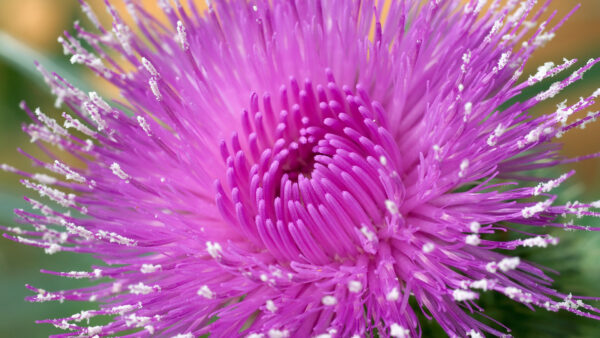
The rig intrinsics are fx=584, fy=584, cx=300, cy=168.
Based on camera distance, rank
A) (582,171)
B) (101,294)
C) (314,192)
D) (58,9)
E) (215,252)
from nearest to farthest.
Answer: (215,252)
(314,192)
(101,294)
(582,171)
(58,9)

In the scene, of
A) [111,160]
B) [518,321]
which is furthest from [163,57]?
[518,321]

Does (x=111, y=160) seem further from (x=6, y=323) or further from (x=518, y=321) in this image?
(x=6, y=323)

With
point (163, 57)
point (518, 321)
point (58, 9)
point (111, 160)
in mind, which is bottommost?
point (518, 321)

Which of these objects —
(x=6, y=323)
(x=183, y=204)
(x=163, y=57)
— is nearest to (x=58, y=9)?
(x=6, y=323)

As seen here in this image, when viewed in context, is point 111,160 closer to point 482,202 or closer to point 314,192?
point 314,192

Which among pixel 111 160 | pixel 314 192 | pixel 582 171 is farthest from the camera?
pixel 582 171

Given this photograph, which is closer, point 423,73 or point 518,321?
point 423,73

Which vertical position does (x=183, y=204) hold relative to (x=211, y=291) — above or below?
above
